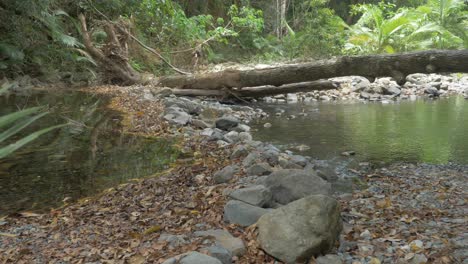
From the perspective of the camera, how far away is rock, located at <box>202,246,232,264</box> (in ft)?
8.36

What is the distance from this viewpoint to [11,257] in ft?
8.84

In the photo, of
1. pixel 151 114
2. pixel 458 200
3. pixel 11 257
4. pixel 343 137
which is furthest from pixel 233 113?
pixel 11 257

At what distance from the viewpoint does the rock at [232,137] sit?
6.19m

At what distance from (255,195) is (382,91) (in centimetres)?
993

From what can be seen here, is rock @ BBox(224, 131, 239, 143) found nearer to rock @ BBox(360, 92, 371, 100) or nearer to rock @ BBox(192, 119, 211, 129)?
rock @ BBox(192, 119, 211, 129)

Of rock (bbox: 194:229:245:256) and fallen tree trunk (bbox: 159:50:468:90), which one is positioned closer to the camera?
rock (bbox: 194:229:245:256)

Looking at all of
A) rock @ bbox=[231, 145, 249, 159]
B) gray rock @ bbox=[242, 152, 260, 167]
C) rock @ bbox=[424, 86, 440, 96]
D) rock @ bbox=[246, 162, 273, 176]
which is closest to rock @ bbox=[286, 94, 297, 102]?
rock @ bbox=[424, 86, 440, 96]

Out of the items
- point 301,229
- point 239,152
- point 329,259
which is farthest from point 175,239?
point 239,152

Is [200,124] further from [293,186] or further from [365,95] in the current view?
[365,95]

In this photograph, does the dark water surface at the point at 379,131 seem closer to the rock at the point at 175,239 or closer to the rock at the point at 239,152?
the rock at the point at 239,152

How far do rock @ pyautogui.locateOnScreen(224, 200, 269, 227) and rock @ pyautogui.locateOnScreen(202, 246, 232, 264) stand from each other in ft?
1.72

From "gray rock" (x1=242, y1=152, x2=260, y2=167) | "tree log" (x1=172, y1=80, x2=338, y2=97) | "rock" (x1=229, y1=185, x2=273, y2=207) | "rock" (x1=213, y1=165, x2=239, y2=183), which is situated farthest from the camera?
"tree log" (x1=172, y1=80, x2=338, y2=97)

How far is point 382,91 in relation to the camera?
12.4 m

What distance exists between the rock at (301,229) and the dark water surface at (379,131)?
2.89 m
